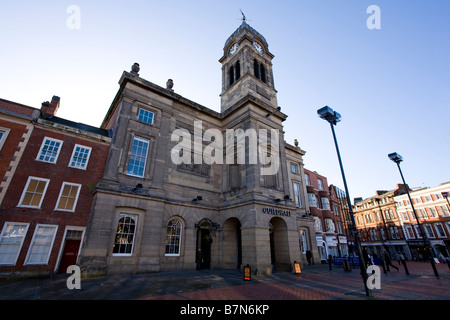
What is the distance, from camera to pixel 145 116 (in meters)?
18.5

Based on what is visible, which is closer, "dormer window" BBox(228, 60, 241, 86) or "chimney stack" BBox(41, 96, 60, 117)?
"chimney stack" BBox(41, 96, 60, 117)

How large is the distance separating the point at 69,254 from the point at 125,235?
11.6 ft

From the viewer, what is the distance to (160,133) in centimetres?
1853

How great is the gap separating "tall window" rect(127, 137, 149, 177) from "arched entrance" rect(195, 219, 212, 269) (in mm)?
6884

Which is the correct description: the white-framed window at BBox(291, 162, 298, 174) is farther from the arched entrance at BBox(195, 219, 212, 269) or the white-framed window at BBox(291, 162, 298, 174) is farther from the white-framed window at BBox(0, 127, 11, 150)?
the white-framed window at BBox(0, 127, 11, 150)

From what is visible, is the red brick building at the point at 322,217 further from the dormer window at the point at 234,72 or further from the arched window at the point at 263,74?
the dormer window at the point at 234,72

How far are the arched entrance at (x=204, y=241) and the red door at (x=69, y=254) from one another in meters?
8.70

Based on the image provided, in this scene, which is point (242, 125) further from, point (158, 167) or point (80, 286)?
point (80, 286)

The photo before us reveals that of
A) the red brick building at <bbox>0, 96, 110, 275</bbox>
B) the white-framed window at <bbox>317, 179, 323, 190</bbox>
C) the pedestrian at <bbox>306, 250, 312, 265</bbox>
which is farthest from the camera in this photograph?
the white-framed window at <bbox>317, 179, 323, 190</bbox>

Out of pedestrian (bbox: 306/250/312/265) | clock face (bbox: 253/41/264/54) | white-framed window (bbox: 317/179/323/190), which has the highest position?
clock face (bbox: 253/41/264/54)

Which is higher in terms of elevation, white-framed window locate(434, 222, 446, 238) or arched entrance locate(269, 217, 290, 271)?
white-framed window locate(434, 222, 446, 238)

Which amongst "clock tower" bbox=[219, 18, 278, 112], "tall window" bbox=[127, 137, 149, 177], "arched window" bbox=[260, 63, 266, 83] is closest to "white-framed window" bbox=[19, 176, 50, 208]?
"tall window" bbox=[127, 137, 149, 177]

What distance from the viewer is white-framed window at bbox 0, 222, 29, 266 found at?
11.9 m
